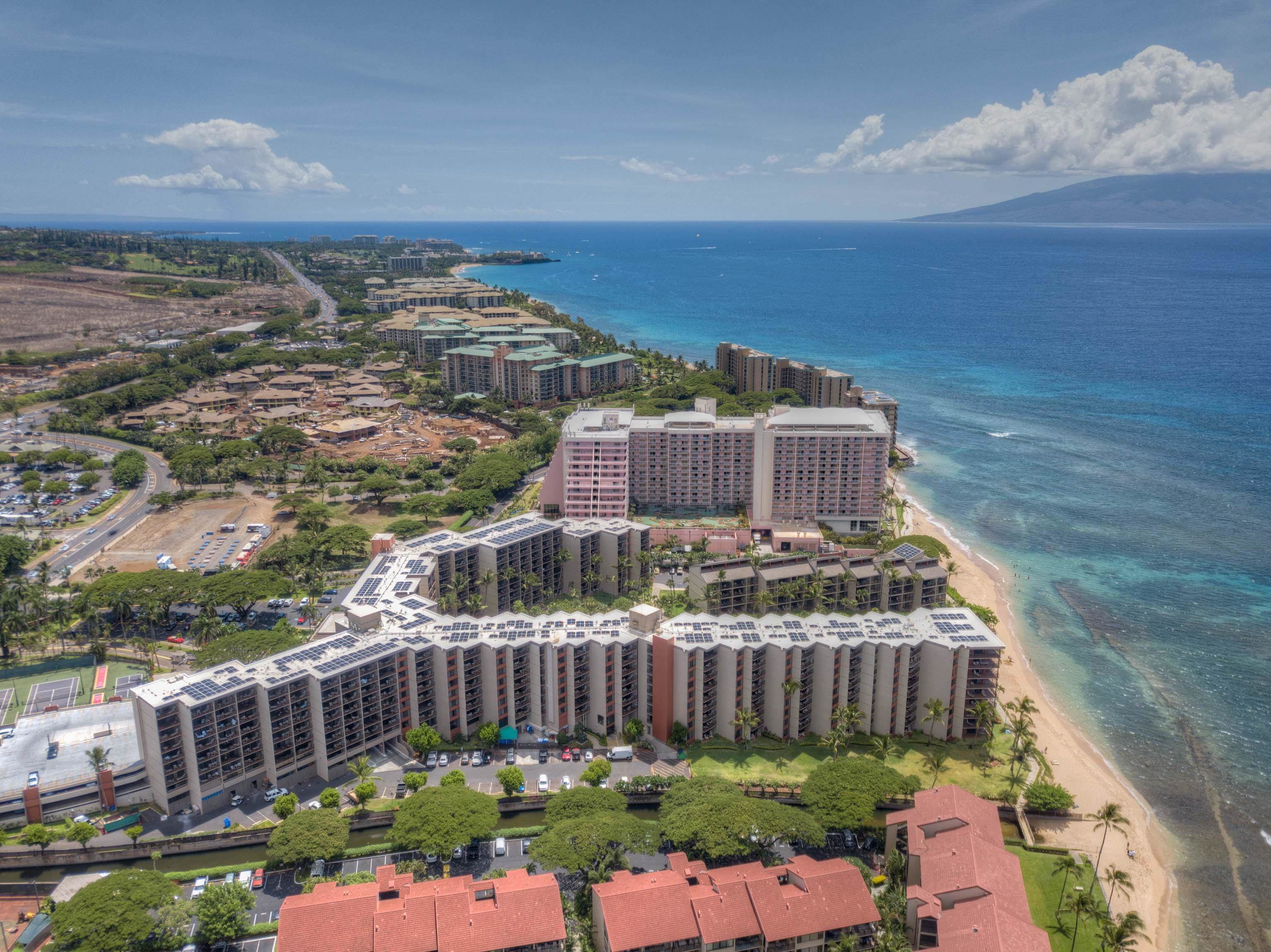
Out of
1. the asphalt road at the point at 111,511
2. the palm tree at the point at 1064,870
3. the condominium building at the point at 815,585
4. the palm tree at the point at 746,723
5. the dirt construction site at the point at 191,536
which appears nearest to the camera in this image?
the palm tree at the point at 1064,870

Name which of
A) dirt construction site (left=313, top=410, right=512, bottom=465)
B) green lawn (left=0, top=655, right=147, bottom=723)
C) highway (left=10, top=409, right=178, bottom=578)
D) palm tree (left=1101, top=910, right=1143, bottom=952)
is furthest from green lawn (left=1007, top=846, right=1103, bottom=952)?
dirt construction site (left=313, top=410, right=512, bottom=465)

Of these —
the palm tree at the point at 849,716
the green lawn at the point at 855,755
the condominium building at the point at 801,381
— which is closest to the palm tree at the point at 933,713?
the green lawn at the point at 855,755

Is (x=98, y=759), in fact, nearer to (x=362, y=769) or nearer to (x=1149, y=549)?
(x=362, y=769)

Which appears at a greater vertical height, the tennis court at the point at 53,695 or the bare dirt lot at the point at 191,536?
the bare dirt lot at the point at 191,536

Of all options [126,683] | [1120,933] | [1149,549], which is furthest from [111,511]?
[1149,549]

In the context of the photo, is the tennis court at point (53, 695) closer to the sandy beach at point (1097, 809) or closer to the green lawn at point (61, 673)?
the green lawn at point (61, 673)

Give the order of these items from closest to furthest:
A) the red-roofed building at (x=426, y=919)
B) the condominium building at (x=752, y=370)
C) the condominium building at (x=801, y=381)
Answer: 1. the red-roofed building at (x=426, y=919)
2. the condominium building at (x=801, y=381)
3. the condominium building at (x=752, y=370)

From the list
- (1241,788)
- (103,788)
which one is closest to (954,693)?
(1241,788)

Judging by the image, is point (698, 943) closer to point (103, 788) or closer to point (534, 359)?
point (103, 788)
